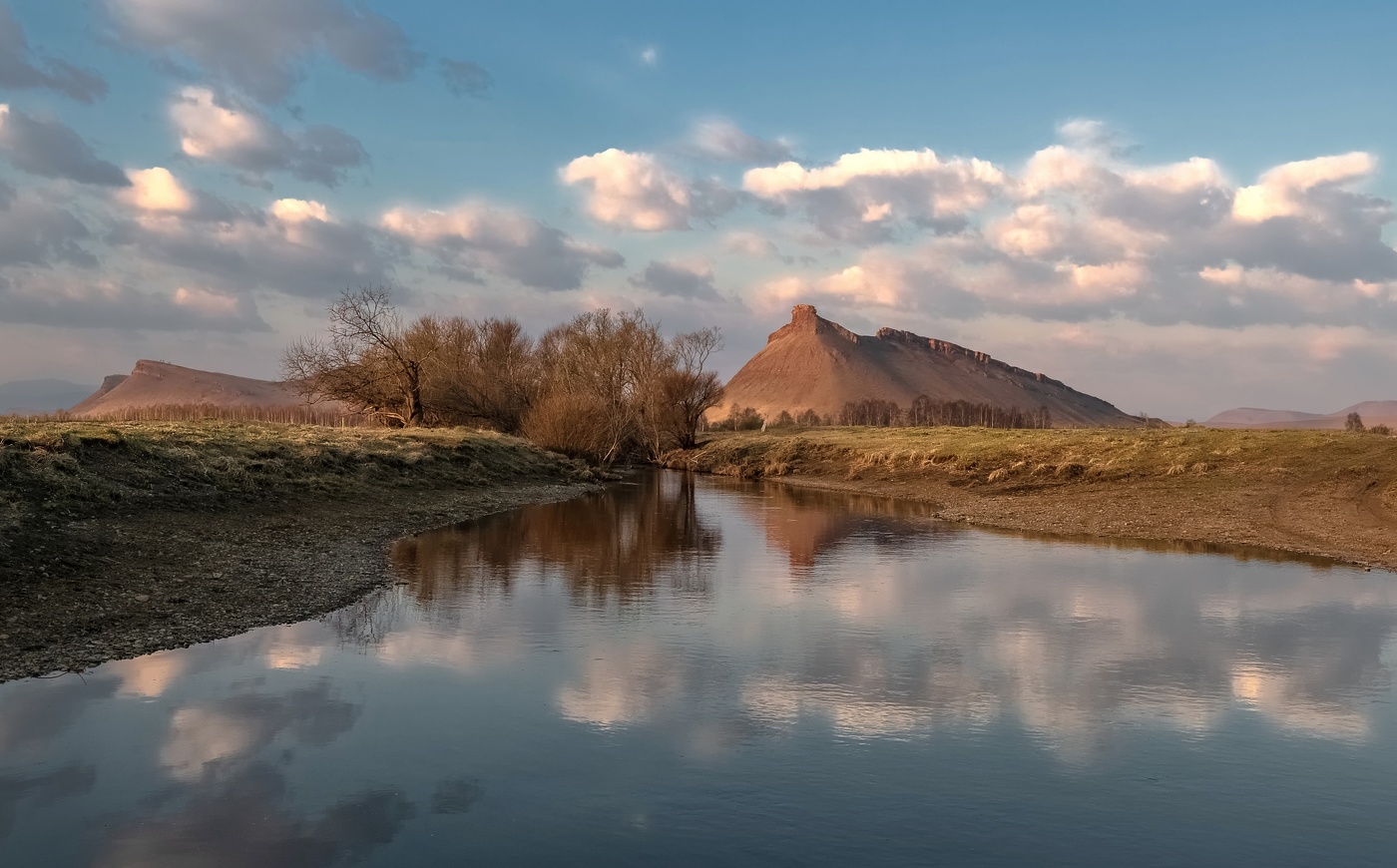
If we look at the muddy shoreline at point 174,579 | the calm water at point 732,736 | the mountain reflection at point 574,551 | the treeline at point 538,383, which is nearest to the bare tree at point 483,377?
the treeline at point 538,383

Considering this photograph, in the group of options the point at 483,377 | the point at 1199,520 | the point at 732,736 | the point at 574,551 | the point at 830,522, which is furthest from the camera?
the point at 483,377

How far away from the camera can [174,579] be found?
51.7 feet

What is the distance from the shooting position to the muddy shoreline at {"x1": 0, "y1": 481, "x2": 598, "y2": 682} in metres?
12.1

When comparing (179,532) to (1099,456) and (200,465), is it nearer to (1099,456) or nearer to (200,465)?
(200,465)

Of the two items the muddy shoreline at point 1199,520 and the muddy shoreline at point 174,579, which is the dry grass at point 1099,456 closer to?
the muddy shoreline at point 1199,520

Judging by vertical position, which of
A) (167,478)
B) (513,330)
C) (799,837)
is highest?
(513,330)

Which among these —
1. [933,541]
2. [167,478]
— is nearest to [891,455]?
[933,541]

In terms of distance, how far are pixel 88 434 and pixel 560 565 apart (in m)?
14.4

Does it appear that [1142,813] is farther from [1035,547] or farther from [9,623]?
[1035,547]

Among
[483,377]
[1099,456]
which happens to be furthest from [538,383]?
[1099,456]

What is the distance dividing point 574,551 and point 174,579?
991 centimetres

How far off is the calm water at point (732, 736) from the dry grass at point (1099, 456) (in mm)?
21959

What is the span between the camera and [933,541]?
25953 millimetres

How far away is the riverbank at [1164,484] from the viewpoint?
26469mm
